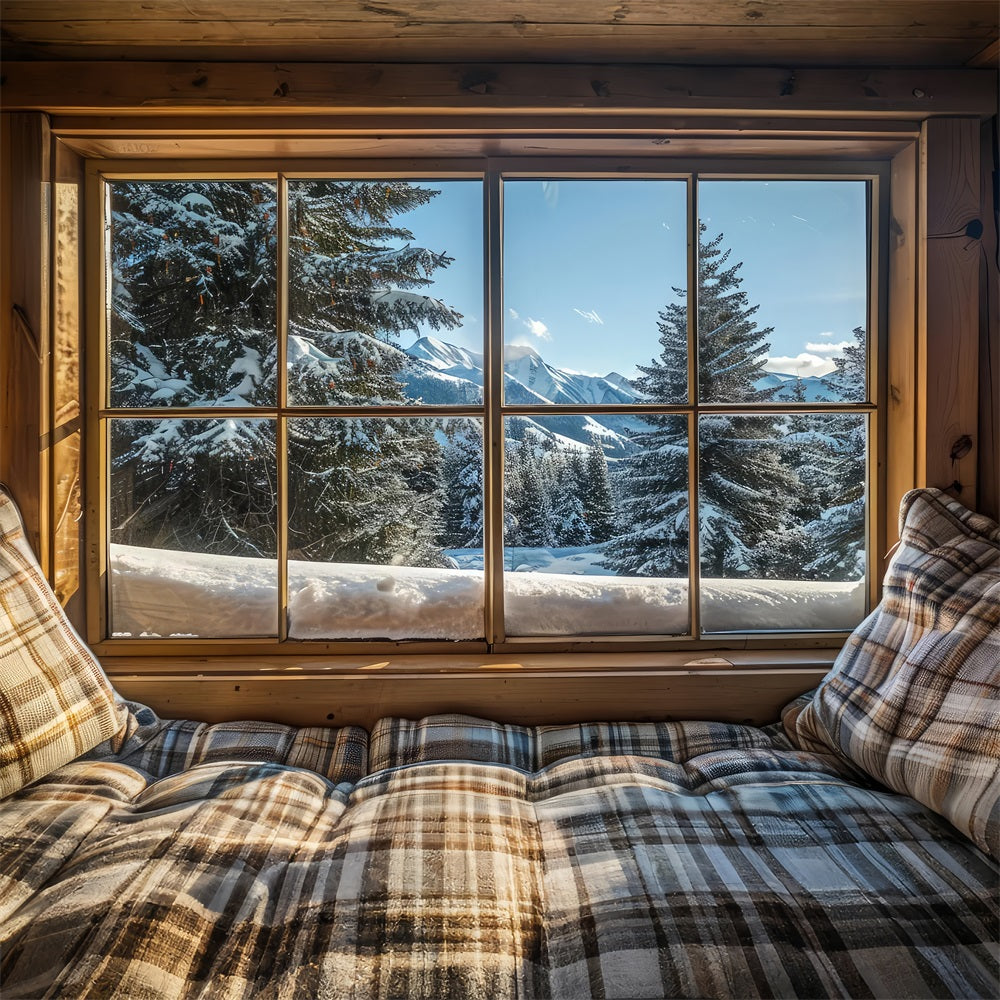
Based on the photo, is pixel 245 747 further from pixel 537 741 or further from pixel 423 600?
pixel 537 741

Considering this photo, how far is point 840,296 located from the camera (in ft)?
4.93

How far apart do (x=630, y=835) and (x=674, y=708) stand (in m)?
0.48

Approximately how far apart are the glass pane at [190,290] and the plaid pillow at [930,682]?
1.52 meters

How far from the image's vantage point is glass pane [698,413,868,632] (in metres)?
1.50

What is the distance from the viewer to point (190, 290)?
148cm

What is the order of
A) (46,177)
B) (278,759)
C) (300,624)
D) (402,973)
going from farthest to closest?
→ (300,624), (46,177), (278,759), (402,973)

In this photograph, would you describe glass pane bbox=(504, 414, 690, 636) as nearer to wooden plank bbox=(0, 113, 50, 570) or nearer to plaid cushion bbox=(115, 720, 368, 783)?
plaid cushion bbox=(115, 720, 368, 783)

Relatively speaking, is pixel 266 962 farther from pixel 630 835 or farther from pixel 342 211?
pixel 342 211

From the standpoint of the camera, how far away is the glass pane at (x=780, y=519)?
4.92ft

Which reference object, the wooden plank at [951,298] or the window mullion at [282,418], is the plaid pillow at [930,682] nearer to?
the wooden plank at [951,298]

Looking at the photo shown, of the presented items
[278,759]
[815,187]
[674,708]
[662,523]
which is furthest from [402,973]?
[815,187]

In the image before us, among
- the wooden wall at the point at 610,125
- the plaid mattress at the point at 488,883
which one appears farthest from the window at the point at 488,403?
the plaid mattress at the point at 488,883

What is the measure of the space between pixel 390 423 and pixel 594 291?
646 millimetres

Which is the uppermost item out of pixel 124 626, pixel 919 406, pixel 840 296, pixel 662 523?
pixel 840 296
